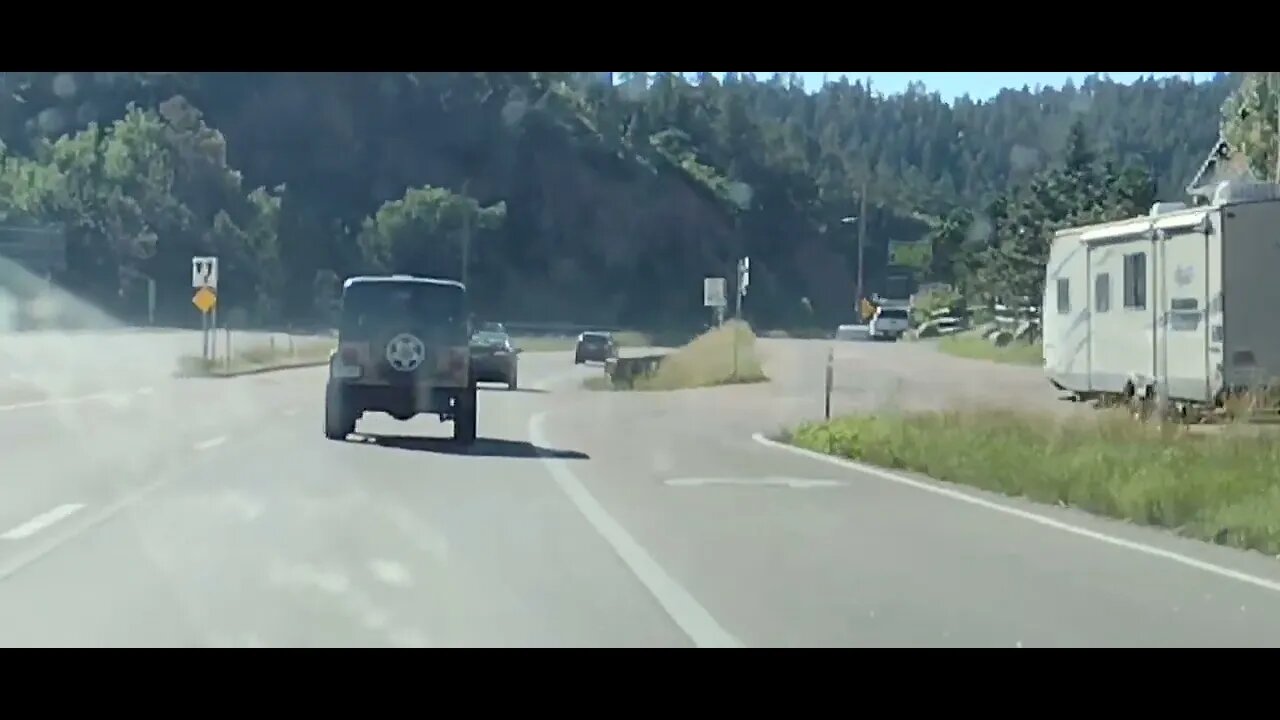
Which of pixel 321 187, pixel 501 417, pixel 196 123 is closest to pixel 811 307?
pixel 321 187

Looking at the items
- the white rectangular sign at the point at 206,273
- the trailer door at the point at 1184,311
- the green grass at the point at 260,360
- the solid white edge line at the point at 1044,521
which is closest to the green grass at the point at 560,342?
the green grass at the point at 260,360

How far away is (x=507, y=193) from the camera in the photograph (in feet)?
364

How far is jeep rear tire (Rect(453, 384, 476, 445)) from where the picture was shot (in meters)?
25.7

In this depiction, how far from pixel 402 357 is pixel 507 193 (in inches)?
3392

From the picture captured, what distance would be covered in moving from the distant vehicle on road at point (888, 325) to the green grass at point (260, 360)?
89.7ft

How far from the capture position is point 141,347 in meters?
63.3

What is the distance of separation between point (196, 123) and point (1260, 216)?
71.5 m

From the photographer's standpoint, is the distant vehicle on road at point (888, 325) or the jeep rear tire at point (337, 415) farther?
the distant vehicle on road at point (888, 325)

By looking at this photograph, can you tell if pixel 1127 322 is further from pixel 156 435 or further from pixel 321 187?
pixel 321 187

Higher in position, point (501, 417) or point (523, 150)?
point (523, 150)

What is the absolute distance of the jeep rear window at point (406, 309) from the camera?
25.7 meters

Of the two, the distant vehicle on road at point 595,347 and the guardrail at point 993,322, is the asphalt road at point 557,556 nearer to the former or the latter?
the distant vehicle on road at point 595,347

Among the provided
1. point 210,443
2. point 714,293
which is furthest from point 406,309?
point 714,293

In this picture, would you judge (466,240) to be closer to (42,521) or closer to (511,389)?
(511,389)
